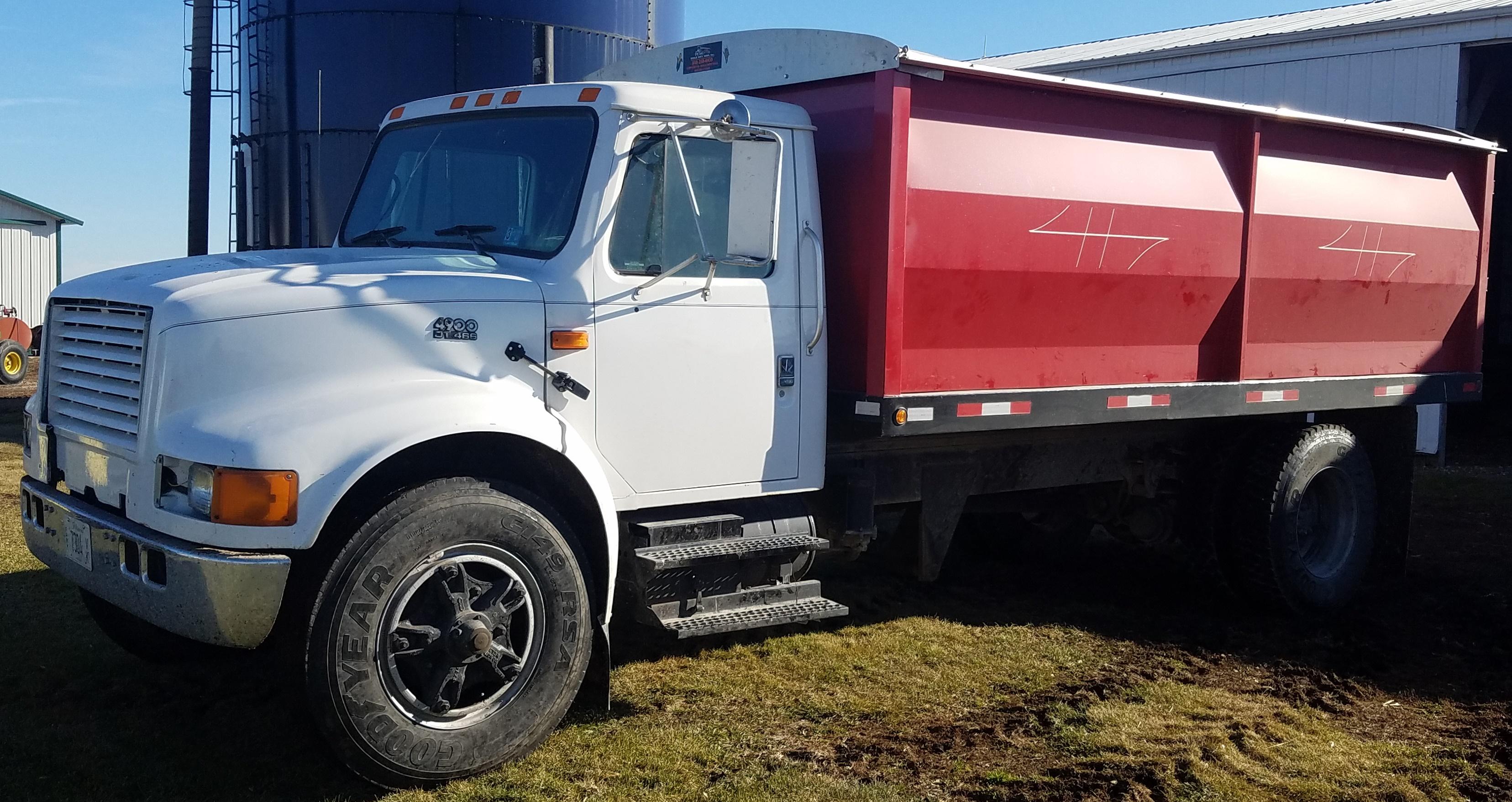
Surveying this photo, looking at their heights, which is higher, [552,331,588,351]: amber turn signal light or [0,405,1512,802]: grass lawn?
[552,331,588,351]: amber turn signal light

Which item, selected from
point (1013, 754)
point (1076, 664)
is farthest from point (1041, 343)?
point (1013, 754)

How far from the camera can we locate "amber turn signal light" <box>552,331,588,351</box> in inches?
177

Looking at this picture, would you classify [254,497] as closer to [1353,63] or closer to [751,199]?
[751,199]

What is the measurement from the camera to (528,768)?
4367mm

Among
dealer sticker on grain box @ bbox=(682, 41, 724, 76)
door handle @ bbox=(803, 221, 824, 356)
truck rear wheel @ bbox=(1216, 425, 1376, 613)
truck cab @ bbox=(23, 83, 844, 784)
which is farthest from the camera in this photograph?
truck rear wheel @ bbox=(1216, 425, 1376, 613)

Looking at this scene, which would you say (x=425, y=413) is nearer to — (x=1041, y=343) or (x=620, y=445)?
(x=620, y=445)

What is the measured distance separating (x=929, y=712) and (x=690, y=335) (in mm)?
1844

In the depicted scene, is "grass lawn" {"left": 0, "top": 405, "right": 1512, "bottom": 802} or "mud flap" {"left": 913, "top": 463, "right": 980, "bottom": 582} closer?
"grass lawn" {"left": 0, "top": 405, "right": 1512, "bottom": 802}

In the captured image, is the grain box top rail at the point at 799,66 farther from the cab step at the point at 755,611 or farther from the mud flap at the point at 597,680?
the mud flap at the point at 597,680

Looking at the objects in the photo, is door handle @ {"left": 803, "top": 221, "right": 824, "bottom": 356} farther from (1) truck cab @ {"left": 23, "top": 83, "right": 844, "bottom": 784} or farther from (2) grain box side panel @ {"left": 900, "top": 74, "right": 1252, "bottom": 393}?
(2) grain box side panel @ {"left": 900, "top": 74, "right": 1252, "bottom": 393}

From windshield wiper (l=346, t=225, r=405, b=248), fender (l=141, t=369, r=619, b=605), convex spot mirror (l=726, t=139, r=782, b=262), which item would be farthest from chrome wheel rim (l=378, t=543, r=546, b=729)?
windshield wiper (l=346, t=225, r=405, b=248)

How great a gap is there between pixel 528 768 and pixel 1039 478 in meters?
3.16

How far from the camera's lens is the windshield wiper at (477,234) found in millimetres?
4777

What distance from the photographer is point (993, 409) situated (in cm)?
556
